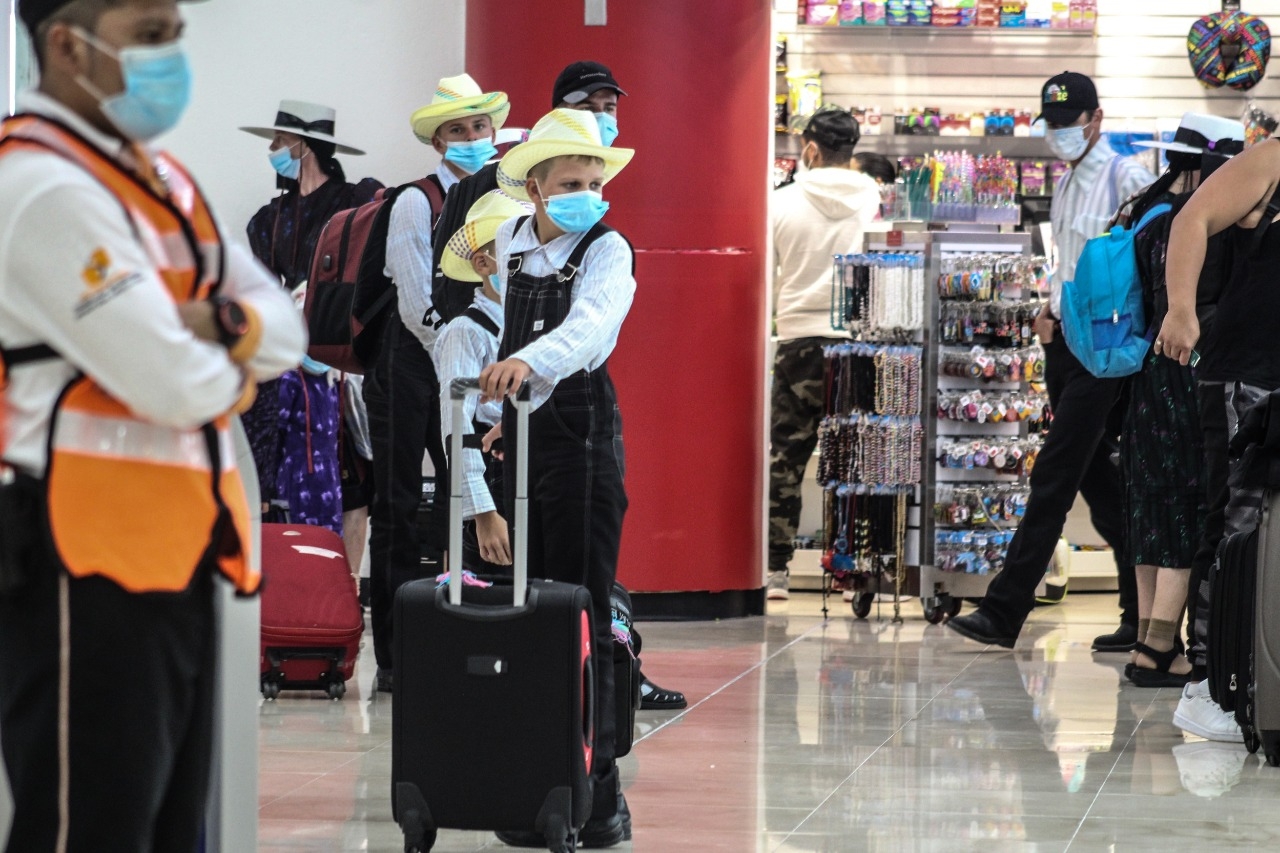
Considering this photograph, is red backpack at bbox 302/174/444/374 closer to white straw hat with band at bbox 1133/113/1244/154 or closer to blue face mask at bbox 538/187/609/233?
blue face mask at bbox 538/187/609/233

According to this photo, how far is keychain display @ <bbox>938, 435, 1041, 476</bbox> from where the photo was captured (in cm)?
705

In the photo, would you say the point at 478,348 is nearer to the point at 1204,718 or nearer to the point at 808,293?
the point at 1204,718

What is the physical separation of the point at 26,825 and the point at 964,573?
5.59m

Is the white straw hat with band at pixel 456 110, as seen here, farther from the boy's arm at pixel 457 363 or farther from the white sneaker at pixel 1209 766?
Answer: the white sneaker at pixel 1209 766

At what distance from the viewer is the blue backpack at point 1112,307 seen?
226 inches

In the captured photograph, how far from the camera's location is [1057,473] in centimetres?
617

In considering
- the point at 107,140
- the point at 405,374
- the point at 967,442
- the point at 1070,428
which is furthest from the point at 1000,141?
the point at 107,140

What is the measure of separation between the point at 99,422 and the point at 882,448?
5.39m

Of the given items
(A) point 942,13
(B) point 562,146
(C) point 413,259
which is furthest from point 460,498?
(A) point 942,13

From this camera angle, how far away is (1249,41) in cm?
997

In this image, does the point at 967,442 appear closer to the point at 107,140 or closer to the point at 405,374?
the point at 405,374

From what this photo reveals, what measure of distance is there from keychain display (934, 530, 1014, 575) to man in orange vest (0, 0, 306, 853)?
533 cm

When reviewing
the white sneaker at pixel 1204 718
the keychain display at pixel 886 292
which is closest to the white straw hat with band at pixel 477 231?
the white sneaker at pixel 1204 718

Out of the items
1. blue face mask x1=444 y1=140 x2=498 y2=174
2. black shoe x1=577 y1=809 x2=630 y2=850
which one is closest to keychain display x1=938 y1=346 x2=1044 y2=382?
blue face mask x1=444 y1=140 x2=498 y2=174
